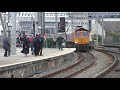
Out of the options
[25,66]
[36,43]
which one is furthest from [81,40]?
[25,66]

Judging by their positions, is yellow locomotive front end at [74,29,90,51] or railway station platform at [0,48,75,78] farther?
yellow locomotive front end at [74,29,90,51]

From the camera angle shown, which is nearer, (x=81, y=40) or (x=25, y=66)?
(x=25, y=66)

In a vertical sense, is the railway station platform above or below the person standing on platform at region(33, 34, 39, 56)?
→ below

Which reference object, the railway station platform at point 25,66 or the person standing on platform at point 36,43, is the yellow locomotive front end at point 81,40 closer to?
the railway station platform at point 25,66

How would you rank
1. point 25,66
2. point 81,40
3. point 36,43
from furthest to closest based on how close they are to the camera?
point 81,40 → point 36,43 → point 25,66

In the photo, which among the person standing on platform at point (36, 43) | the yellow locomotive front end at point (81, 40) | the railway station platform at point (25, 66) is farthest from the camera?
the yellow locomotive front end at point (81, 40)

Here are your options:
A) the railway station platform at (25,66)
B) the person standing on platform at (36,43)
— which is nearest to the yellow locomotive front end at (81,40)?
the railway station platform at (25,66)

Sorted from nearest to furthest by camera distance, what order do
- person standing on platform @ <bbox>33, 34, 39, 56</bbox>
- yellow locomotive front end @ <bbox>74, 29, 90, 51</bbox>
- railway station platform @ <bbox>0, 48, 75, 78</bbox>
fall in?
railway station platform @ <bbox>0, 48, 75, 78</bbox>, person standing on platform @ <bbox>33, 34, 39, 56</bbox>, yellow locomotive front end @ <bbox>74, 29, 90, 51</bbox>

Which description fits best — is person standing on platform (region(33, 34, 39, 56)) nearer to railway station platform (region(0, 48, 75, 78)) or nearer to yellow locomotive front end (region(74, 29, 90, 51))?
railway station platform (region(0, 48, 75, 78))

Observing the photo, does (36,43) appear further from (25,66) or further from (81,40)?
(81,40)

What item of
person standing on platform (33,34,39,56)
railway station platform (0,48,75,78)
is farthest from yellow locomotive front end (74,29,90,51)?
person standing on platform (33,34,39,56)

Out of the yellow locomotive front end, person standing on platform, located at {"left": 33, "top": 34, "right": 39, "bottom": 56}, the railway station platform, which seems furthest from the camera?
the yellow locomotive front end
